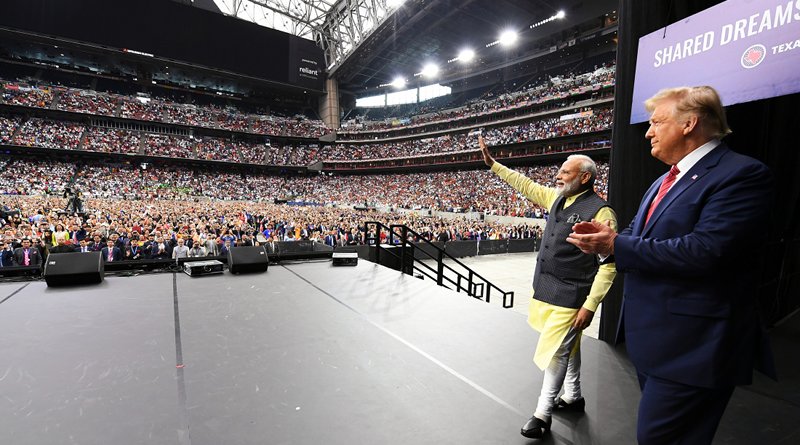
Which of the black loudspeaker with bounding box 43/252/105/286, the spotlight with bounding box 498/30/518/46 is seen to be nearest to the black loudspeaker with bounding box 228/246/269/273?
the black loudspeaker with bounding box 43/252/105/286

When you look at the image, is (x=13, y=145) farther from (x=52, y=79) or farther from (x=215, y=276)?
(x=215, y=276)

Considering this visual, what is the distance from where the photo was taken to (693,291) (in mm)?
1248

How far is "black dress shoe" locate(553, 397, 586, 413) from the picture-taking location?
7.87 ft

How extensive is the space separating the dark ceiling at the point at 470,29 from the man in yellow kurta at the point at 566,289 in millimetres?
34540

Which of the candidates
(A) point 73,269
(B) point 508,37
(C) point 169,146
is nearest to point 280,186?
(C) point 169,146

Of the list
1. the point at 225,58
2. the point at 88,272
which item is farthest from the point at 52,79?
the point at 88,272

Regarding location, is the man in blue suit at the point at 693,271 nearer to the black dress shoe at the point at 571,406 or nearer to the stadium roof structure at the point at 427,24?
the black dress shoe at the point at 571,406

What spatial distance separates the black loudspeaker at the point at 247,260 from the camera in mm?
5953

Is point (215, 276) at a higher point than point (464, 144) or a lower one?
lower

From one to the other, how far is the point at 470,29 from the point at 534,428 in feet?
146

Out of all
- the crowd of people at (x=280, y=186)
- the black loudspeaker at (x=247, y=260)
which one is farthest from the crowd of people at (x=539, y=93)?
the black loudspeaker at (x=247, y=260)

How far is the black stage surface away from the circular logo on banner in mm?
2404

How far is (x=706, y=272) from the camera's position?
1180mm

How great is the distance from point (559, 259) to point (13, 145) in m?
46.9
